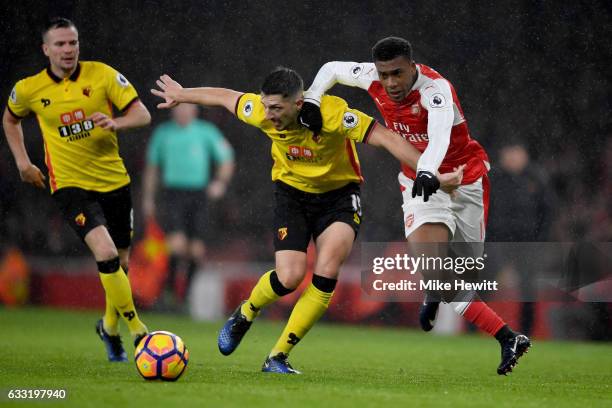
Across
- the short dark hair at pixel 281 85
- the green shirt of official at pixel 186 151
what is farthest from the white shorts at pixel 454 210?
the green shirt of official at pixel 186 151

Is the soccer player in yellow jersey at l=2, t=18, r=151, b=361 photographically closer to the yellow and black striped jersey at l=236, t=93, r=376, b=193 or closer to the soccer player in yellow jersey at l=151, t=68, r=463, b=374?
the soccer player in yellow jersey at l=151, t=68, r=463, b=374

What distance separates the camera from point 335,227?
261 inches

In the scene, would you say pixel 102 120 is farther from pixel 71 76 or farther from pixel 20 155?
pixel 20 155

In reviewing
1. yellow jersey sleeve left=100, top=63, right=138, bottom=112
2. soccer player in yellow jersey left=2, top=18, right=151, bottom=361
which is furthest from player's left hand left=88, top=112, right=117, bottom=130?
yellow jersey sleeve left=100, top=63, right=138, bottom=112

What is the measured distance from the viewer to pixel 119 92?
7242 millimetres

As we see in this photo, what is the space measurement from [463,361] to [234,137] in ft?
21.8

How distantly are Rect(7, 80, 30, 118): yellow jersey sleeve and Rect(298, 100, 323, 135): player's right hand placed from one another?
208 cm

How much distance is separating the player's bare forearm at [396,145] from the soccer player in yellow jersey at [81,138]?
1.66 meters

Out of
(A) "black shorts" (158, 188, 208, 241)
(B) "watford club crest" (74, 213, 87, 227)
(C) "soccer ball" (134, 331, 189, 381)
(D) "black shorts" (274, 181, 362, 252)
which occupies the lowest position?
(A) "black shorts" (158, 188, 208, 241)

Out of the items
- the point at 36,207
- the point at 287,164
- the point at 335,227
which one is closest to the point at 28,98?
the point at 287,164

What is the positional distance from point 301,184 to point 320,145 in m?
0.37

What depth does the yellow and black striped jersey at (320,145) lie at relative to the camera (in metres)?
6.48

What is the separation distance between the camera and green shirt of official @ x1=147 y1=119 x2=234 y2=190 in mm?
11406

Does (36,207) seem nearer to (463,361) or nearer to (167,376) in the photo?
(463,361)
